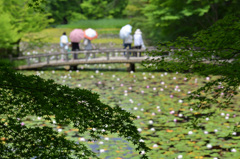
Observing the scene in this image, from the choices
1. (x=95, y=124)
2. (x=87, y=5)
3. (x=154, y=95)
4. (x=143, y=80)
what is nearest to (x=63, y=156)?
(x=95, y=124)

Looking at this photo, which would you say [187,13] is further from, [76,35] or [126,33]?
[76,35]

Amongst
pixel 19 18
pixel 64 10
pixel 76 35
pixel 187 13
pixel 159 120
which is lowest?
pixel 159 120

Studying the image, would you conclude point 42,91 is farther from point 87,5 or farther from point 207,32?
point 87,5

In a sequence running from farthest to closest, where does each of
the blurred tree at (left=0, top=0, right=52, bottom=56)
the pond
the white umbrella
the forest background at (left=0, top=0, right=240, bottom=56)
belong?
the blurred tree at (left=0, top=0, right=52, bottom=56) < the forest background at (left=0, top=0, right=240, bottom=56) < the white umbrella < the pond

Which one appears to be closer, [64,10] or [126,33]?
[126,33]

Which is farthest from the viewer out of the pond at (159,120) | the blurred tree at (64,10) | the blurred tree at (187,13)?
the blurred tree at (64,10)

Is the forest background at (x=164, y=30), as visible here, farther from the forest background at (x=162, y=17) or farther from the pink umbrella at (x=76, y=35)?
the pink umbrella at (x=76, y=35)

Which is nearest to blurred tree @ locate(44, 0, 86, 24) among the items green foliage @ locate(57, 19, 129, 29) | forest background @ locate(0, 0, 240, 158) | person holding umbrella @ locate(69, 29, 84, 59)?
forest background @ locate(0, 0, 240, 158)

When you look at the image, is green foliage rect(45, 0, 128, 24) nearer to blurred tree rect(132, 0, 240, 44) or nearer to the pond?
blurred tree rect(132, 0, 240, 44)

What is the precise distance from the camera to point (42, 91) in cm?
357

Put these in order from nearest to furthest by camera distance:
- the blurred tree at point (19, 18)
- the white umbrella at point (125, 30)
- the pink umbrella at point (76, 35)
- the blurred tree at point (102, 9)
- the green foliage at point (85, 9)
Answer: the white umbrella at point (125, 30) → the pink umbrella at point (76, 35) → the blurred tree at point (19, 18) → the blurred tree at point (102, 9) → the green foliage at point (85, 9)

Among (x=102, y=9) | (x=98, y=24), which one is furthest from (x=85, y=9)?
(x=98, y=24)

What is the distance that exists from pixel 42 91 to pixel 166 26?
18.1 metres

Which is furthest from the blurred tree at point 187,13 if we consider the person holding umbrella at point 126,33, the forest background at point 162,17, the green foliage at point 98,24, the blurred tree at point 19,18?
the green foliage at point 98,24
